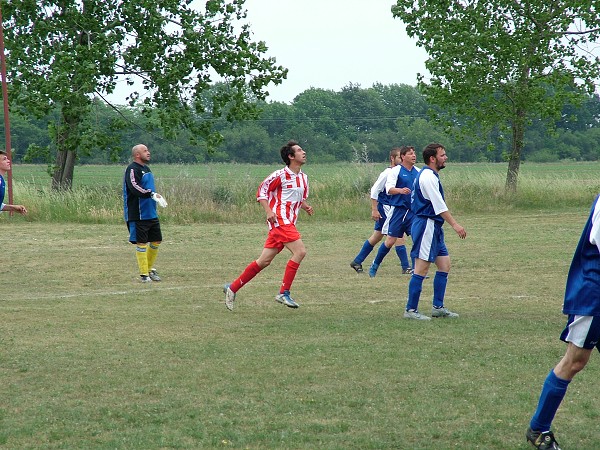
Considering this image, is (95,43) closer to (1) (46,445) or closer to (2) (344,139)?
(1) (46,445)

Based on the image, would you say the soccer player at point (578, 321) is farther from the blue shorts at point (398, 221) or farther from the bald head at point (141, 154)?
the bald head at point (141, 154)

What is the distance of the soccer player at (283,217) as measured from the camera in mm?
10297

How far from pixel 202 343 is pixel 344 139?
222 ft

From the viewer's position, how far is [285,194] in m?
10.4

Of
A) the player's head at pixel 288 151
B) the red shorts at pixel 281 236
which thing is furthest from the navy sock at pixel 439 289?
the player's head at pixel 288 151

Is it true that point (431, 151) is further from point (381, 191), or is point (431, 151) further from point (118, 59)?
point (118, 59)

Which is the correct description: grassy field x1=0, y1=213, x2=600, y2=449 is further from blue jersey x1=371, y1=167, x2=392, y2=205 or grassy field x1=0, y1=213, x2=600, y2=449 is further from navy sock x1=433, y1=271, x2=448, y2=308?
blue jersey x1=371, y1=167, x2=392, y2=205

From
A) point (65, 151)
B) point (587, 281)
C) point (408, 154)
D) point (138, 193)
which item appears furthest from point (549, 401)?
point (65, 151)

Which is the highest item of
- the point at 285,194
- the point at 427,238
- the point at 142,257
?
the point at 285,194

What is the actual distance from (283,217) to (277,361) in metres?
3.12

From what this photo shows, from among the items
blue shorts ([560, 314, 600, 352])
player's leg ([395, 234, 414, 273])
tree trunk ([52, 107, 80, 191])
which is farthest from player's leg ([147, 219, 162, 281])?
tree trunk ([52, 107, 80, 191])

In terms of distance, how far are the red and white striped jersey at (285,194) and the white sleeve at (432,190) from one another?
1553mm

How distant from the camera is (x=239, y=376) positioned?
6980 mm

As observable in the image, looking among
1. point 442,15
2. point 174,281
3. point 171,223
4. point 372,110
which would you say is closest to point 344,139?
point 372,110
